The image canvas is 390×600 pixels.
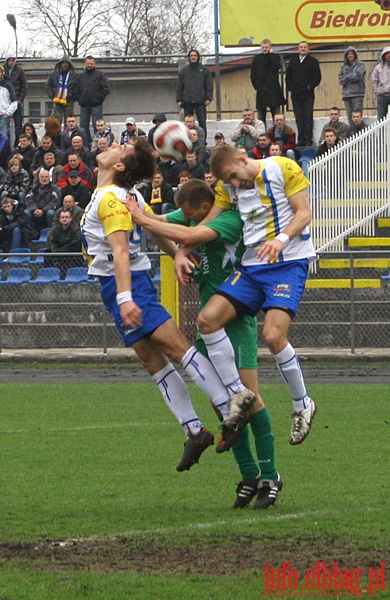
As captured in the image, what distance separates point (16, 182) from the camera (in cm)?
2270

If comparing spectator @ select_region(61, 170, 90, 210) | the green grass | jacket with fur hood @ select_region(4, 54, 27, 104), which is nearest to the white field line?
the green grass

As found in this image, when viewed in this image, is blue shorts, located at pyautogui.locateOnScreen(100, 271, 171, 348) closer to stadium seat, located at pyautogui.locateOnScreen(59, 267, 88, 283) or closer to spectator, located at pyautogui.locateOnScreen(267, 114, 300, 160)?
stadium seat, located at pyautogui.locateOnScreen(59, 267, 88, 283)

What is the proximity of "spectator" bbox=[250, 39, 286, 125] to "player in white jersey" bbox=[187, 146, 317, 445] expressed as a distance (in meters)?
16.5

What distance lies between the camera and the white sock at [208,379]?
7.72 meters

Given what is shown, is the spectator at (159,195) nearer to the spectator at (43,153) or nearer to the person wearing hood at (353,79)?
the spectator at (43,153)

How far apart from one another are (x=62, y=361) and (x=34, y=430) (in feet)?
26.0

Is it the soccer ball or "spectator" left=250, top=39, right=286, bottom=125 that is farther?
"spectator" left=250, top=39, right=286, bottom=125

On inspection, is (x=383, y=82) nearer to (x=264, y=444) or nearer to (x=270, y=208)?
(x=270, y=208)

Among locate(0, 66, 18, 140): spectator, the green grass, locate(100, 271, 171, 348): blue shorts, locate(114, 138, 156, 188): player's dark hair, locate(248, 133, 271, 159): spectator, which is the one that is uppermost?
locate(0, 66, 18, 140): spectator

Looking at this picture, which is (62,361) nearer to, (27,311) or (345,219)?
(27,311)

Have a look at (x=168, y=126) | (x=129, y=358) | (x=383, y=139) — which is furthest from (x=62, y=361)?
(x=168, y=126)

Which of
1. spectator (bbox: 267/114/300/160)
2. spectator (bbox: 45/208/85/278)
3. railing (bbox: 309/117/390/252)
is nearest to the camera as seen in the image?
spectator (bbox: 45/208/85/278)

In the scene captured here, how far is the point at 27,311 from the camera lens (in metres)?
20.8

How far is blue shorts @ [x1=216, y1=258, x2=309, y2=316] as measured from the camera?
766cm
